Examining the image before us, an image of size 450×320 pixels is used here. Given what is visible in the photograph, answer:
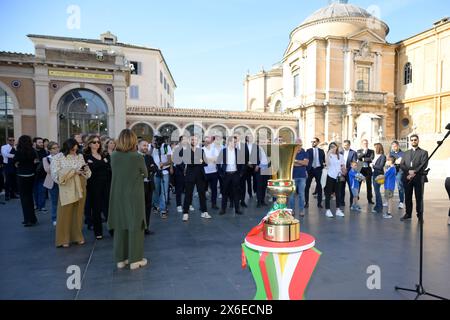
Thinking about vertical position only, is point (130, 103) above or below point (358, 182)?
above

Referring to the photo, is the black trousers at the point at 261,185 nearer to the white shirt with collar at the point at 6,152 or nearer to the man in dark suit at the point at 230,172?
the man in dark suit at the point at 230,172

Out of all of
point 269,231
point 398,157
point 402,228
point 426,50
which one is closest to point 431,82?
point 426,50

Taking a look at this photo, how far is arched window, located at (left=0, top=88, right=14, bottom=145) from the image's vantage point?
17672 millimetres

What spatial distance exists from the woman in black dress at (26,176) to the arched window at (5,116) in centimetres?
1484

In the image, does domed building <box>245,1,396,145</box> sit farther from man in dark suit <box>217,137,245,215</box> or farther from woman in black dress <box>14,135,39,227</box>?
woman in black dress <box>14,135,39,227</box>

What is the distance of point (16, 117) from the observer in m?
17.8

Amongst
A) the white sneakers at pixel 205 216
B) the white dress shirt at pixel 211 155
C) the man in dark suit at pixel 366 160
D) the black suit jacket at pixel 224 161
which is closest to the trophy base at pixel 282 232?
the white sneakers at pixel 205 216

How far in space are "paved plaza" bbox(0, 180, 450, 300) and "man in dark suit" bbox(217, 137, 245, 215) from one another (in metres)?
0.94

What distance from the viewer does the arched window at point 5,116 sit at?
1767 centimetres

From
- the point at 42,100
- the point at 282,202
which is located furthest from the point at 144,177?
the point at 42,100

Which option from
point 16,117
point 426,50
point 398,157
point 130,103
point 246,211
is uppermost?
point 426,50

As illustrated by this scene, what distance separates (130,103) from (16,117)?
19902 millimetres

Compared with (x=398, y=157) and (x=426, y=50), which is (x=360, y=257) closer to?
(x=398, y=157)

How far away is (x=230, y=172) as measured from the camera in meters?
7.28
